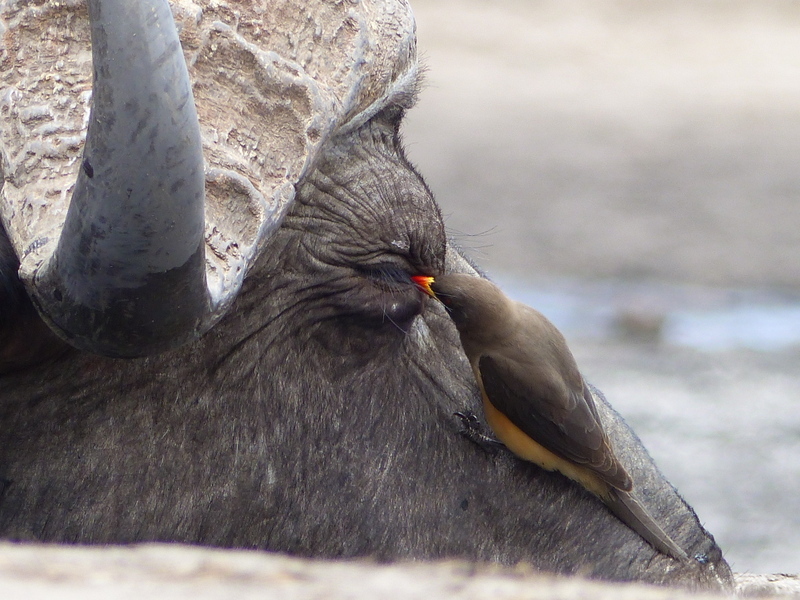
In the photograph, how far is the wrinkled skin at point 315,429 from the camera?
2920mm

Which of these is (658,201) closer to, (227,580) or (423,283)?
(423,283)

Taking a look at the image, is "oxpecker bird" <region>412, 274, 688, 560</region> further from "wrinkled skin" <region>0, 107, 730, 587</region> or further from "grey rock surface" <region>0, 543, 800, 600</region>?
"grey rock surface" <region>0, 543, 800, 600</region>

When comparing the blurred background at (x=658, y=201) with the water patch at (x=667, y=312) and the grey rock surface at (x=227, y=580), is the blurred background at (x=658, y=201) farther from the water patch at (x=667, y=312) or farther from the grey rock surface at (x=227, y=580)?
the grey rock surface at (x=227, y=580)

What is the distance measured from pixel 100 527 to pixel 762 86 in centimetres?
1714

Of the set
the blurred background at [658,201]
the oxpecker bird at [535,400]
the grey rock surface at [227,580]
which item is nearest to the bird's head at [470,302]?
the oxpecker bird at [535,400]

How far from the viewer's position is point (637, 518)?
3.59 m

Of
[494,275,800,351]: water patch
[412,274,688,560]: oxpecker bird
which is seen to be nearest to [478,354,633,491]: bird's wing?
[412,274,688,560]: oxpecker bird

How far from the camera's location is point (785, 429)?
1003 centimetres

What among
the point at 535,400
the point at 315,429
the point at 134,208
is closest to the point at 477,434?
the point at 535,400

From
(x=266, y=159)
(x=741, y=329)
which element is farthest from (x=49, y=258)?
(x=741, y=329)

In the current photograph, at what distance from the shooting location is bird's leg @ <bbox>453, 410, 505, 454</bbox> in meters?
3.39

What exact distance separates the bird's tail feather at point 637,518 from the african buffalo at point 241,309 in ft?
0.12

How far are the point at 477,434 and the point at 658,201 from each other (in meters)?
11.7

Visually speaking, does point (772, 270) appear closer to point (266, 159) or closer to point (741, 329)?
point (741, 329)
